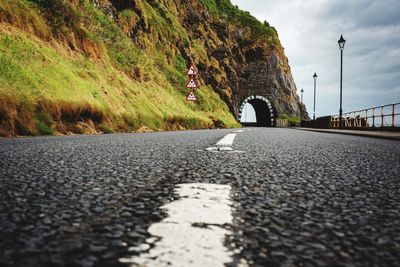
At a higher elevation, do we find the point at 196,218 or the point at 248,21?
the point at 248,21

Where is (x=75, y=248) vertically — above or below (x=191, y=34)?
below

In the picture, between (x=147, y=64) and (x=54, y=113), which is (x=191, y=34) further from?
(x=54, y=113)

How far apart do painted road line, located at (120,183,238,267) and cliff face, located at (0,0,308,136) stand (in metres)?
9.51

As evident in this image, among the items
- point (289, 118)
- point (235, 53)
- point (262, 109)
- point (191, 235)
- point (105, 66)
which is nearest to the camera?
point (191, 235)

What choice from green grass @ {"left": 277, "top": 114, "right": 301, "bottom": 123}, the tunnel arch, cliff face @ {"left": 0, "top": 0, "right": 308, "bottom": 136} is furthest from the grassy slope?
green grass @ {"left": 277, "top": 114, "right": 301, "bottom": 123}

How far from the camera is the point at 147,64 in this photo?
102ft

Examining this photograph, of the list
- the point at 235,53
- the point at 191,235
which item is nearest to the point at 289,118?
the point at 235,53

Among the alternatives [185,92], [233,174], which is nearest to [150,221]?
[233,174]

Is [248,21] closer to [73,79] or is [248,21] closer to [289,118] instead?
[289,118]

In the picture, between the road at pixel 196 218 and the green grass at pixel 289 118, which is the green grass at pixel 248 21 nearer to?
the green grass at pixel 289 118

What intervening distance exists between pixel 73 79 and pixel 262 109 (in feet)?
181

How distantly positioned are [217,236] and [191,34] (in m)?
55.1

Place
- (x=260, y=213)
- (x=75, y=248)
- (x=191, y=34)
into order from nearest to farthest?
(x=75, y=248)
(x=260, y=213)
(x=191, y=34)

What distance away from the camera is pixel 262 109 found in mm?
69250
